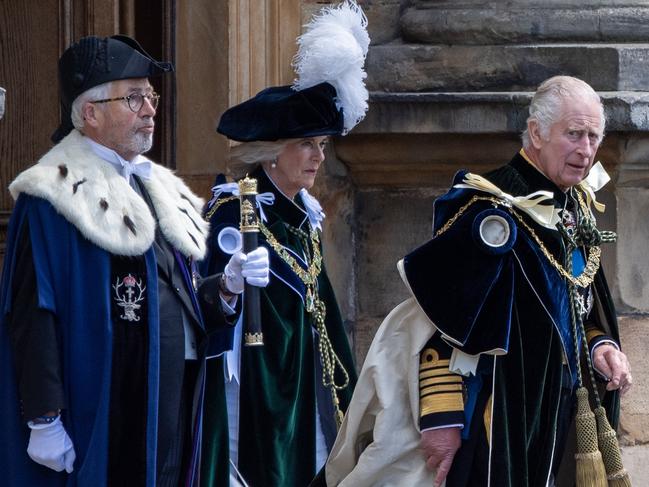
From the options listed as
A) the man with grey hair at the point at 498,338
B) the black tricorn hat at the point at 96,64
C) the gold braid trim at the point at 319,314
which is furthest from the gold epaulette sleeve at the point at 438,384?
the black tricorn hat at the point at 96,64

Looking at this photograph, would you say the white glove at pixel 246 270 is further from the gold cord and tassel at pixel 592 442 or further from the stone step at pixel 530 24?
the stone step at pixel 530 24

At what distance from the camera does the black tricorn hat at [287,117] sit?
614cm

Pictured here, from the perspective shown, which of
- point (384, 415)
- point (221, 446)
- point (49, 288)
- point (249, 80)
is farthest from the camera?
point (249, 80)

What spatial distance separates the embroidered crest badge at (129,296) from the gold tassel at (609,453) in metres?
1.34

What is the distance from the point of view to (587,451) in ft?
17.4

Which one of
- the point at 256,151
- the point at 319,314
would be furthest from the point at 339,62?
the point at 319,314

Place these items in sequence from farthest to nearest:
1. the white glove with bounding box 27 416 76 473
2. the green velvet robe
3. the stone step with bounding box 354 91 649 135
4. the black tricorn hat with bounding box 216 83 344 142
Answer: the stone step with bounding box 354 91 649 135
the black tricorn hat with bounding box 216 83 344 142
the green velvet robe
the white glove with bounding box 27 416 76 473

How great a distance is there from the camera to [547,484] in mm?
5285

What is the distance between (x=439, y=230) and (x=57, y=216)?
110 centimetres

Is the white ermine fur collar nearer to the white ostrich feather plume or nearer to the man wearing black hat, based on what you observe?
the man wearing black hat

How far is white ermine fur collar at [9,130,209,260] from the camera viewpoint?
4969 mm

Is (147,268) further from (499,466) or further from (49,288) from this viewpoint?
(499,466)

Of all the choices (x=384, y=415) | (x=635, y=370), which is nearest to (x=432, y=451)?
(x=384, y=415)

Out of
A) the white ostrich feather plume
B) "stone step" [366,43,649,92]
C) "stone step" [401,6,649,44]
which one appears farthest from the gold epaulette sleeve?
"stone step" [401,6,649,44]
